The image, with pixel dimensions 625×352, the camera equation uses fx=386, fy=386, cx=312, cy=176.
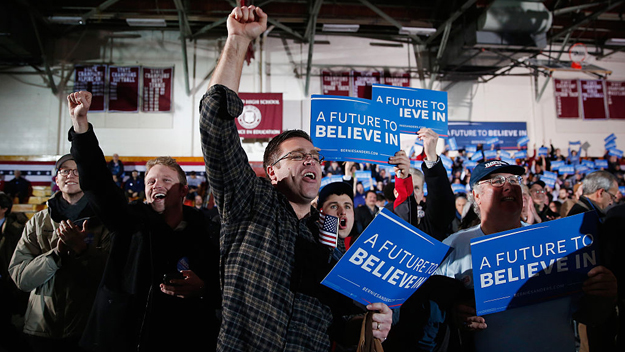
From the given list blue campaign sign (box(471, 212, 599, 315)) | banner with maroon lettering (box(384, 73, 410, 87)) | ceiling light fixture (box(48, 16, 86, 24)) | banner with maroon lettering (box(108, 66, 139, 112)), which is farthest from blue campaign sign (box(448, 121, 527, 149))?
blue campaign sign (box(471, 212, 599, 315))

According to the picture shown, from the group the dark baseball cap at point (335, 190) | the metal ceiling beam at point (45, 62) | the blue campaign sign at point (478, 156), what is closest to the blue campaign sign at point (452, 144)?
the blue campaign sign at point (478, 156)

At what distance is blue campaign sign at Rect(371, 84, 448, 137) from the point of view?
269 centimetres

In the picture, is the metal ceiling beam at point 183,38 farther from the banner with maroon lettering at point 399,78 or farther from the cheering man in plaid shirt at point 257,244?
the cheering man in plaid shirt at point 257,244

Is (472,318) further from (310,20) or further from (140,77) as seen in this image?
(140,77)

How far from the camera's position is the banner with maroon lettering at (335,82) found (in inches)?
538

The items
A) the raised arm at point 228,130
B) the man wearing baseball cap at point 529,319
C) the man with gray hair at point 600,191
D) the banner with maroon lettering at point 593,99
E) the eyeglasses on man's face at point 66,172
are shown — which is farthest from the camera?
the banner with maroon lettering at point 593,99

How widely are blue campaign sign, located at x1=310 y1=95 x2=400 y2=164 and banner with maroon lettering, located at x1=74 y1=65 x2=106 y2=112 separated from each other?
507 inches

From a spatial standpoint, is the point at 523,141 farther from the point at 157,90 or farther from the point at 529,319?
the point at 529,319

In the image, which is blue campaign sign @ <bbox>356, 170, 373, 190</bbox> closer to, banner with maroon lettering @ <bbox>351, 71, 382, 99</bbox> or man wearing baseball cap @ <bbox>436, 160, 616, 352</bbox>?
banner with maroon lettering @ <bbox>351, 71, 382, 99</bbox>

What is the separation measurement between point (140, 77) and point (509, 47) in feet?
39.0

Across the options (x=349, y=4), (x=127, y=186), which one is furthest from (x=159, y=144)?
(x=349, y=4)

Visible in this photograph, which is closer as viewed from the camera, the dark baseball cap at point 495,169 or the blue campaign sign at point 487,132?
the dark baseball cap at point 495,169

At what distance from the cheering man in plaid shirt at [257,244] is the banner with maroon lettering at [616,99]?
1708cm

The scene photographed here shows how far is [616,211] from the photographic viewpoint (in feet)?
7.89
